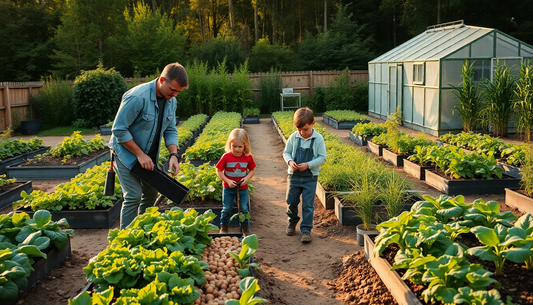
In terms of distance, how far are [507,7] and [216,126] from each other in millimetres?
25509

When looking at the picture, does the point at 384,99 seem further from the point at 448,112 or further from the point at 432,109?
the point at 448,112

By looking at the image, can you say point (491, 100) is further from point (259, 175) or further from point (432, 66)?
point (259, 175)

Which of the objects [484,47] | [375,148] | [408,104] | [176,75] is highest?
[484,47]

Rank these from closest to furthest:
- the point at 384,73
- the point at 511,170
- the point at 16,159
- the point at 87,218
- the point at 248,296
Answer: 1. the point at 248,296
2. the point at 87,218
3. the point at 511,170
4. the point at 16,159
5. the point at 384,73

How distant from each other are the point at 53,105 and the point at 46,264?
16589 mm

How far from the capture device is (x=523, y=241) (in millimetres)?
2939

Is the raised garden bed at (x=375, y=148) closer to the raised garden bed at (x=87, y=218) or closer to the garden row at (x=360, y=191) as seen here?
the garden row at (x=360, y=191)

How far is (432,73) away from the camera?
43.7 feet

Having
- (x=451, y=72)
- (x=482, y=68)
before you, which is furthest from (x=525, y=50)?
(x=451, y=72)

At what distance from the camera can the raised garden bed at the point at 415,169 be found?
802 centimetres

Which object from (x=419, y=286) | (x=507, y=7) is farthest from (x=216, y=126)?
(x=507, y=7)

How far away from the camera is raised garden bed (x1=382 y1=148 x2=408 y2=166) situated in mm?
9219

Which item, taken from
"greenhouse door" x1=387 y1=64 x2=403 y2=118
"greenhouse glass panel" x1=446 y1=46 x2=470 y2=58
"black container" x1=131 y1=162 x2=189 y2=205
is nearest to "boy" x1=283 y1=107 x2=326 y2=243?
"black container" x1=131 y1=162 x2=189 y2=205

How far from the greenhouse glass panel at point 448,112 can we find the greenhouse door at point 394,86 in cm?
294
